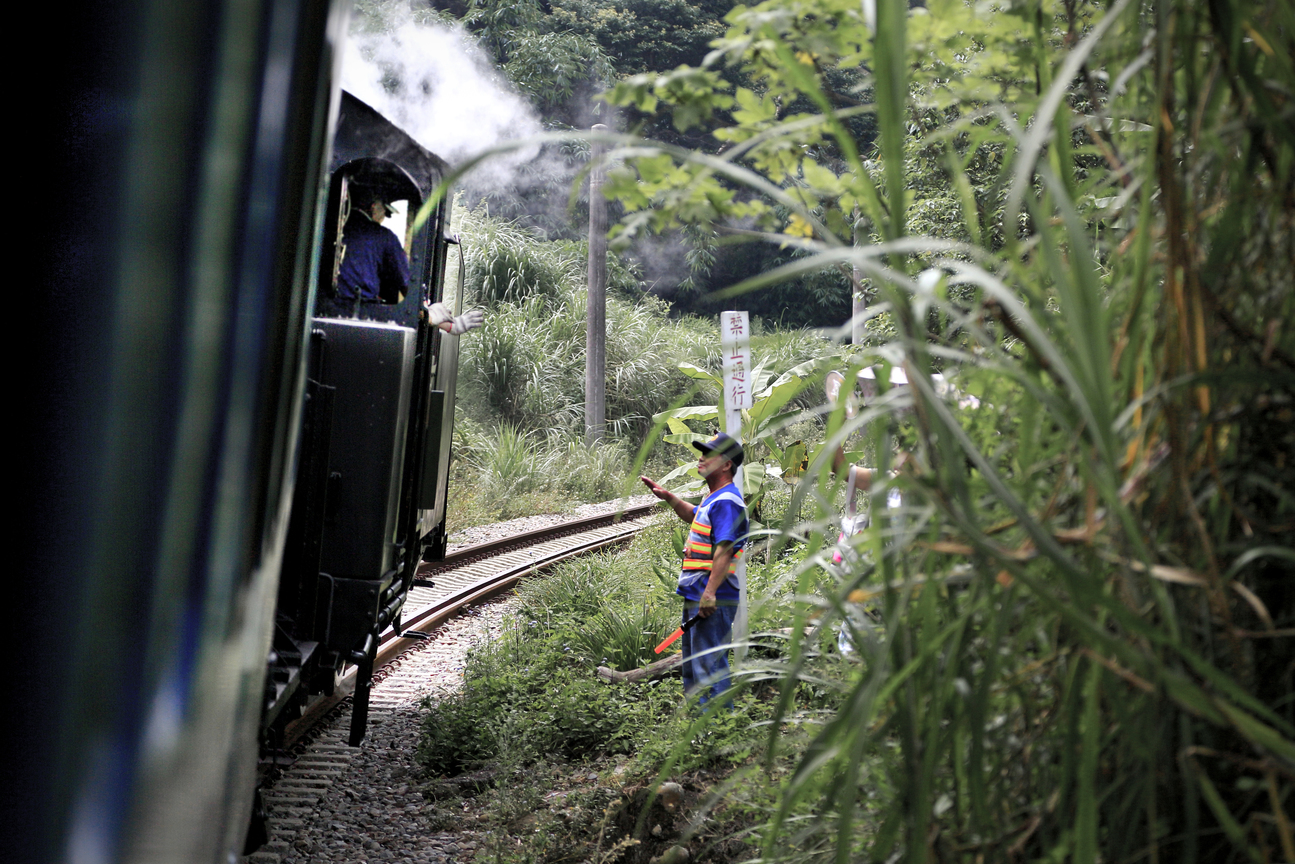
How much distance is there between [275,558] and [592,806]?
291 cm

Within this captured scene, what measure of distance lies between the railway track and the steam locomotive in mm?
3752

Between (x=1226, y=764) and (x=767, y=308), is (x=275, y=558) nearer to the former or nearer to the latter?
(x=1226, y=764)

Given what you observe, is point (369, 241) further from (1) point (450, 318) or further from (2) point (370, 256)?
(1) point (450, 318)

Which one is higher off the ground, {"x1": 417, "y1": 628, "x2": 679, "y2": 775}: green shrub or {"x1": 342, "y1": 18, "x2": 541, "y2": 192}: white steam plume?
{"x1": 342, "y1": 18, "x2": 541, "y2": 192}: white steam plume

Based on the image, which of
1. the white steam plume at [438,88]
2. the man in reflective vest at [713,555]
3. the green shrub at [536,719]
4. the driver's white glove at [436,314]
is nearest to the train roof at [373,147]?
the driver's white glove at [436,314]

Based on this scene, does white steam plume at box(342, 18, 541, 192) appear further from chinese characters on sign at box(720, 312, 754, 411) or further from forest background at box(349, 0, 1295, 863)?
forest background at box(349, 0, 1295, 863)

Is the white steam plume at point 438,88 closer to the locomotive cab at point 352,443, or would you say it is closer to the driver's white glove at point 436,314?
the driver's white glove at point 436,314

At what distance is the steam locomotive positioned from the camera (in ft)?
4.27

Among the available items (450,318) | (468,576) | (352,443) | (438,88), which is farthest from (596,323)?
(352,443)

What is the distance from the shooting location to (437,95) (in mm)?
25938

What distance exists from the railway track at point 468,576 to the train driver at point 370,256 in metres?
1.91

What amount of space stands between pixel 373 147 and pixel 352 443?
1.80 meters

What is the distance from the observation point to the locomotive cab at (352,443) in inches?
177

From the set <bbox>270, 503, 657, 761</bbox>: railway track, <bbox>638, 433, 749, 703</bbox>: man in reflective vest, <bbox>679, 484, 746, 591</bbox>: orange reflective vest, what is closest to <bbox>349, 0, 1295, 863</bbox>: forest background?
<bbox>638, 433, 749, 703</bbox>: man in reflective vest
